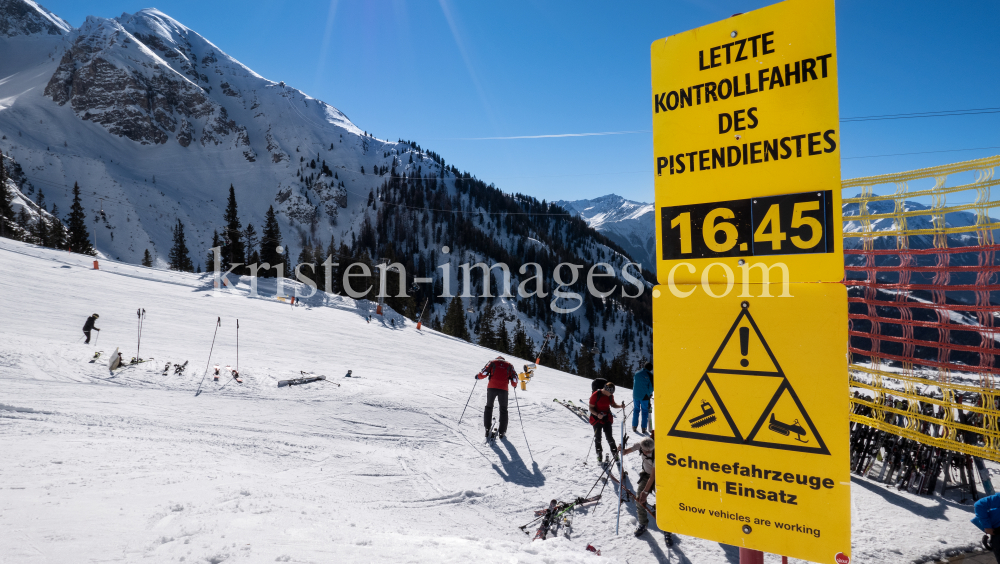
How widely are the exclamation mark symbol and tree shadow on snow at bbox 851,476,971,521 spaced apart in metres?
9.14

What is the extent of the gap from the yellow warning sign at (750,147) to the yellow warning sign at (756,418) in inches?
5.2

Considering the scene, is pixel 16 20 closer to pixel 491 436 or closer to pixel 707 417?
pixel 491 436

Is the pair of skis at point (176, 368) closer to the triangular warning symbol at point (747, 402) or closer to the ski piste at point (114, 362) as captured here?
the ski piste at point (114, 362)

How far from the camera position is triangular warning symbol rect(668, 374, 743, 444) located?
1605mm

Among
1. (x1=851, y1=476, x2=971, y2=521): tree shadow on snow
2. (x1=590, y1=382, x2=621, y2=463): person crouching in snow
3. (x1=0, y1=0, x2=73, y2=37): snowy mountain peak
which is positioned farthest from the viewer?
(x1=0, y1=0, x2=73, y2=37): snowy mountain peak

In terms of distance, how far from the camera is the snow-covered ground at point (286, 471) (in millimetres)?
4078

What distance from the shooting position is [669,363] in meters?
1.68

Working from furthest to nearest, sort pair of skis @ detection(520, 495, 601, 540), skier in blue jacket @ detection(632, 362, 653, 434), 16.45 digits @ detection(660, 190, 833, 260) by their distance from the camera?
skier in blue jacket @ detection(632, 362, 653, 434)
pair of skis @ detection(520, 495, 601, 540)
16.45 digits @ detection(660, 190, 833, 260)

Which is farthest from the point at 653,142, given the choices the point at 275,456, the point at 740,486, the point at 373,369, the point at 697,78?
the point at 373,369

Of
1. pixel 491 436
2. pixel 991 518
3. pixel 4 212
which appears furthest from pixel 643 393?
pixel 4 212

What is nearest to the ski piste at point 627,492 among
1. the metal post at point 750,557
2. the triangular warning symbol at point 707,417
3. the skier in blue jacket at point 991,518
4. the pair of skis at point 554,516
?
the pair of skis at point 554,516

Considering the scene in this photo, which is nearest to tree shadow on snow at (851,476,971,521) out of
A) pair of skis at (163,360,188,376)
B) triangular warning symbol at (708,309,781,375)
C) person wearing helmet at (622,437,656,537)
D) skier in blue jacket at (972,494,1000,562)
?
skier in blue jacket at (972,494,1000,562)

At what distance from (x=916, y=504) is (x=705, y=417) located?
9725 mm

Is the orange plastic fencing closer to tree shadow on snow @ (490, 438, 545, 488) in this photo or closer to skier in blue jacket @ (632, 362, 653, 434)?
skier in blue jacket @ (632, 362, 653, 434)
